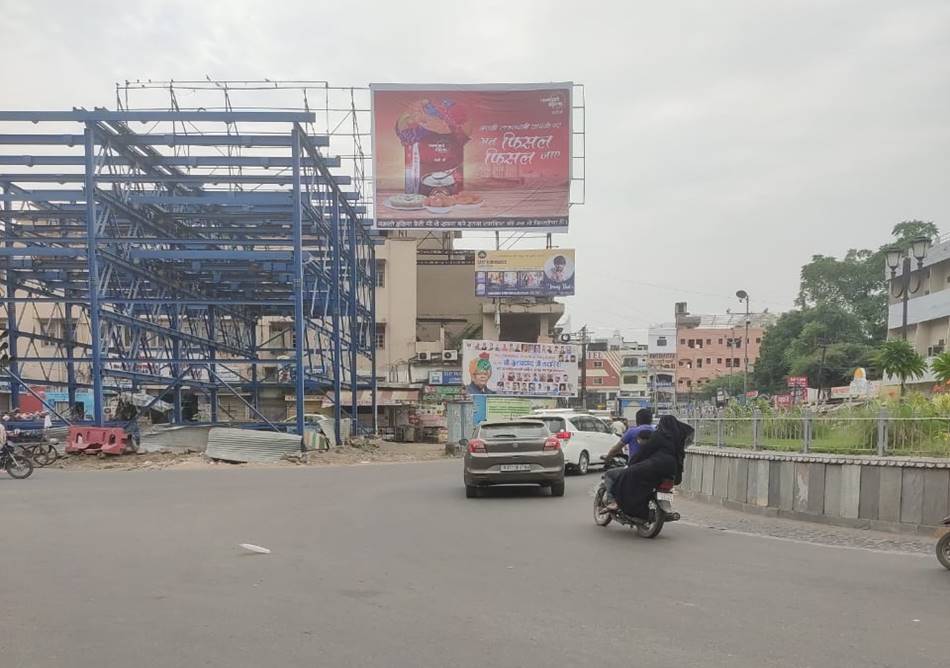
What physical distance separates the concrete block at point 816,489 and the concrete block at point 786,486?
0.32m

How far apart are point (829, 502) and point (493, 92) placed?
36946mm

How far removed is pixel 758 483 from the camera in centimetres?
1210

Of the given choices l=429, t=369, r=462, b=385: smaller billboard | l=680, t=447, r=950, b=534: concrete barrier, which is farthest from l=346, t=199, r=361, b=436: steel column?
l=680, t=447, r=950, b=534: concrete barrier

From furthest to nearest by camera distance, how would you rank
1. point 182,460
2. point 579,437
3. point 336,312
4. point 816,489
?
point 336,312 < point 182,460 < point 579,437 < point 816,489

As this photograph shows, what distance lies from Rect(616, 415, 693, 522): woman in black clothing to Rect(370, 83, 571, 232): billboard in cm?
3565

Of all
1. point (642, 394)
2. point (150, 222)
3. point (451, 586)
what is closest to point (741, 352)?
point (642, 394)

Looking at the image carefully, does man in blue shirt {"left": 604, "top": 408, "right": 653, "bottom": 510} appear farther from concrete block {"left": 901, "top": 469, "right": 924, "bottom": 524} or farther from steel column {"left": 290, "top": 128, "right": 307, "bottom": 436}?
steel column {"left": 290, "top": 128, "right": 307, "bottom": 436}

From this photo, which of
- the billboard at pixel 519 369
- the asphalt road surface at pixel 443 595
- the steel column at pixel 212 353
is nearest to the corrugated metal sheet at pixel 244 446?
the steel column at pixel 212 353

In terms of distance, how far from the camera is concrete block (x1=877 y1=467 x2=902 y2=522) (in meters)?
9.80

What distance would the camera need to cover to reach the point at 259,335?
5209cm

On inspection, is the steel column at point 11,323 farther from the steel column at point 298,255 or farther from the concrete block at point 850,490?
the concrete block at point 850,490

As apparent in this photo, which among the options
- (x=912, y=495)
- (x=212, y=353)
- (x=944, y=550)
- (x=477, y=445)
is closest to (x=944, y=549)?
(x=944, y=550)

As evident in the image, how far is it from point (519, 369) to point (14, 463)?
70.4 feet

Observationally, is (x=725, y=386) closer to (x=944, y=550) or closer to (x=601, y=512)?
(x=601, y=512)
